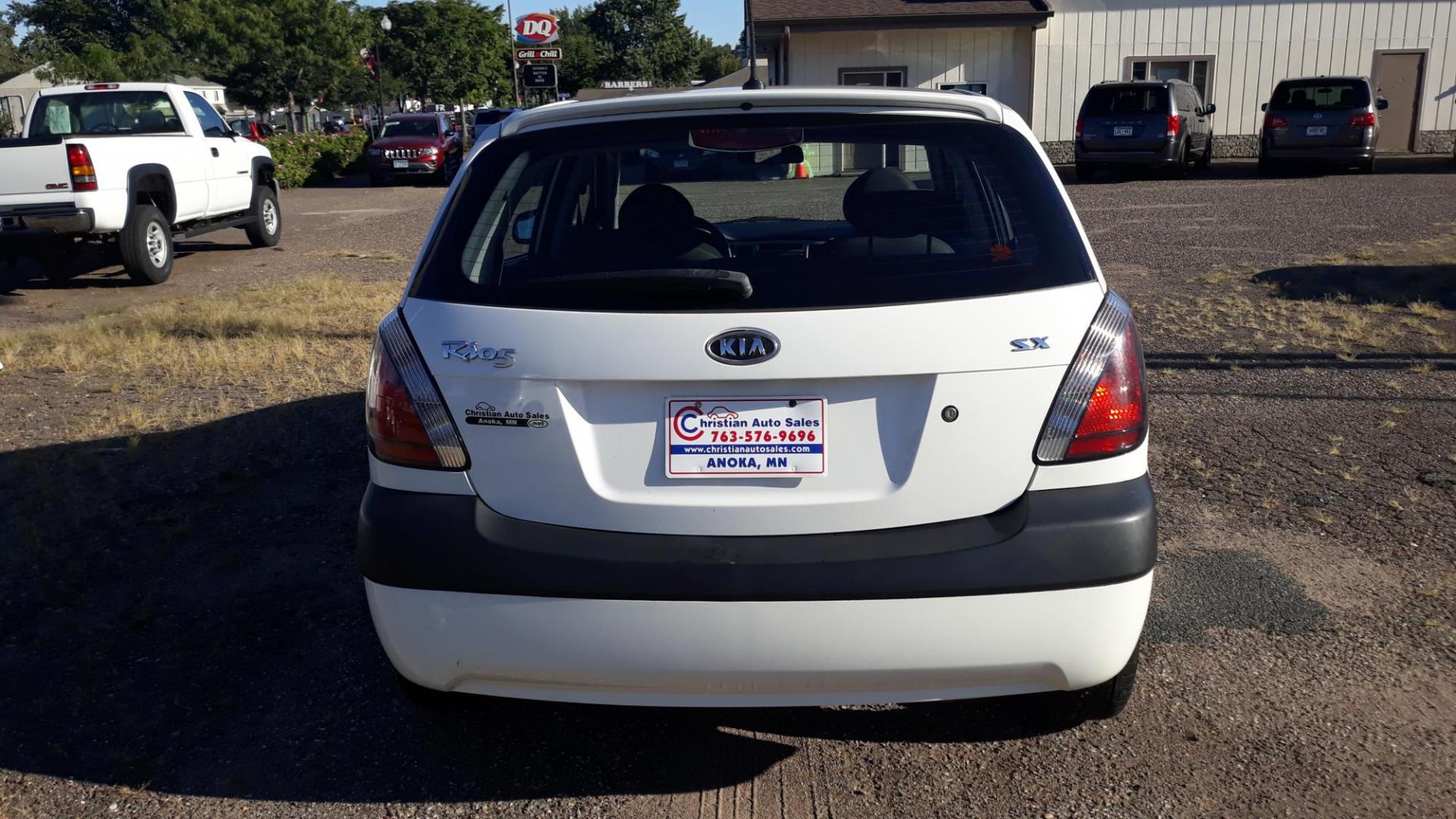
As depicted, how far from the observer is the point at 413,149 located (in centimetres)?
2677

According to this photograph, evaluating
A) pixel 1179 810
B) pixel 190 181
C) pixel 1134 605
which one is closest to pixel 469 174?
pixel 1134 605

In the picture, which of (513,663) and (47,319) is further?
(47,319)

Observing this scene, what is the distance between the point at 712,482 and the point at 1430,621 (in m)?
2.62

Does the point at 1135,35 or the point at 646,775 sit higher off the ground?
the point at 1135,35

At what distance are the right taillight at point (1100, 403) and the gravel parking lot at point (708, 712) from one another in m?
0.86

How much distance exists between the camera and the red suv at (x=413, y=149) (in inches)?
1053

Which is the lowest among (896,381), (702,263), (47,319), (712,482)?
(47,319)

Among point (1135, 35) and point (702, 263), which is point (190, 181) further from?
point (1135, 35)

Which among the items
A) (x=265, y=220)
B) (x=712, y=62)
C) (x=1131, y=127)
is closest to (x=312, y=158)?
(x=265, y=220)

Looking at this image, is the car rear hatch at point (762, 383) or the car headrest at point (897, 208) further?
the car headrest at point (897, 208)

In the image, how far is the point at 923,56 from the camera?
87.6 ft

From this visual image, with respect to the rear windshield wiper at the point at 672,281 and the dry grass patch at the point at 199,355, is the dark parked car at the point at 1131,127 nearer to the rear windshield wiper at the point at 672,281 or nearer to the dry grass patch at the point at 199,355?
the dry grass patch at the point at 199,355

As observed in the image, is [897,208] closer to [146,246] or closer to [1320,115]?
[146,246]

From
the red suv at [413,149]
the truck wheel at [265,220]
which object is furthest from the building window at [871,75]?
the truck wheel at [265,220]
